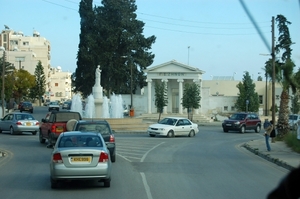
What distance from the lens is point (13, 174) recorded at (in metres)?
16.0

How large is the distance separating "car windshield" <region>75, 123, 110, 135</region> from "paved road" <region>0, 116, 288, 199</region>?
1.37 m

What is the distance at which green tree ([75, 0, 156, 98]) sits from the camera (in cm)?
7869

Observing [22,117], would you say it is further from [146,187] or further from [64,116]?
[146,187]

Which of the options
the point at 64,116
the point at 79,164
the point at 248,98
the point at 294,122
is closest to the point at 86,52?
the point at 248,98

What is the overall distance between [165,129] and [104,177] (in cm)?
2428

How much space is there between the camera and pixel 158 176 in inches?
614

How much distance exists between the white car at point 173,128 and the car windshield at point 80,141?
23446mm

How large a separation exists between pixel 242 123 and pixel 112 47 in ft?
126

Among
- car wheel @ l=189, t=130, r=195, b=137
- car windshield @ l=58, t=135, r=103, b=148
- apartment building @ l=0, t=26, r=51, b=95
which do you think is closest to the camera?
car windshield @ l=58, t=135, r=103, b=148

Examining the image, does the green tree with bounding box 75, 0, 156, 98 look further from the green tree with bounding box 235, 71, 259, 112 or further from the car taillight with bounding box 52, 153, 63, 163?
the car taillight with bounding box 52, 153, 63, 163

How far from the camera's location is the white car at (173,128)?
37156 mm

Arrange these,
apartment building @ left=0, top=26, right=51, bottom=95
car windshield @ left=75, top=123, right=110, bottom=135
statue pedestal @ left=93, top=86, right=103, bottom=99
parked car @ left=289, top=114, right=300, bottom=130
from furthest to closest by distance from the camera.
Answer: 1. apartment building @ left=0, top=26, right=51, bottom=95
2. statue pedestal @ left=93, top=86, right=103, bottom=99
3. parked car @ left=289, top=114, right=300, bottom=130
4. car windshield @ left=75, top=123, right=110, bottom=135

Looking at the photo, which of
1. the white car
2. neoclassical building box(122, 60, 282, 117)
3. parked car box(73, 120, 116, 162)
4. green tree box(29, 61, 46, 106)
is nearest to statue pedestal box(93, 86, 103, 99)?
the white car

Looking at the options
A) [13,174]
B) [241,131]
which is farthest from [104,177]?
[241,131]
